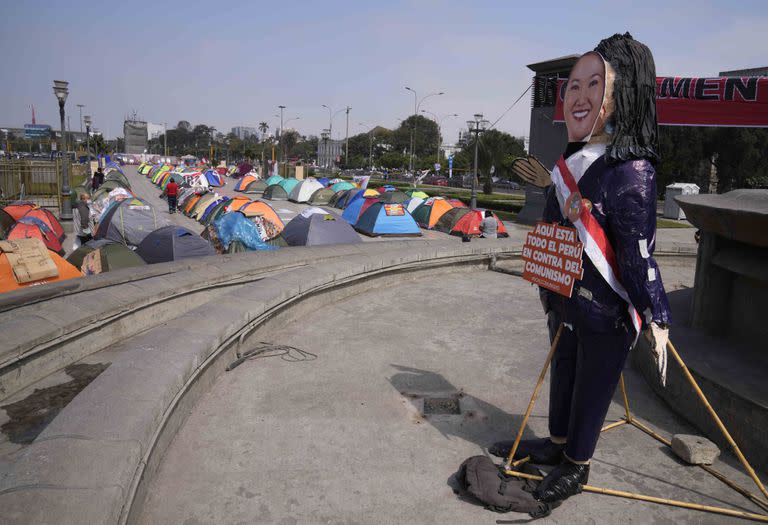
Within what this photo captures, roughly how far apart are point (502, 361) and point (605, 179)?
279cm

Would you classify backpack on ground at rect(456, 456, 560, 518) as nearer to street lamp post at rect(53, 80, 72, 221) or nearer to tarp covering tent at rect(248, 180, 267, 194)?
street lamp post at rect(53, 80, 72, 221)

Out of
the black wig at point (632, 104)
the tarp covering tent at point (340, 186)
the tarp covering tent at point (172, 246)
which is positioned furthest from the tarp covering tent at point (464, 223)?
the black wig at point (632, 104)

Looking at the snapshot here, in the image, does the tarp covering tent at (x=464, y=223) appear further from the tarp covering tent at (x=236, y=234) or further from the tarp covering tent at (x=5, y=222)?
the tarp covering tent at (x=5, y=222)

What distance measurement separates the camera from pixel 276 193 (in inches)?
1222

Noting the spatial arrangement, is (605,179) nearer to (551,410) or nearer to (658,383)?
(551,410)

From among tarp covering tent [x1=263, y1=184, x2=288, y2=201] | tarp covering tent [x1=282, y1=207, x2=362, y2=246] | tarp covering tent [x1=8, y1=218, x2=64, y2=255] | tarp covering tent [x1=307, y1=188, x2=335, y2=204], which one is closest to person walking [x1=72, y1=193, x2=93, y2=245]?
tarp covering tent [x1=8, y1=218, x2=64, y2=255]

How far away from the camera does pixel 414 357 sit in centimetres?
545

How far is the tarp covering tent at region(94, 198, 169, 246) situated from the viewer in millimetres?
13453

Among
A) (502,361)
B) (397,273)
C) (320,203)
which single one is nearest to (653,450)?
(502,361)

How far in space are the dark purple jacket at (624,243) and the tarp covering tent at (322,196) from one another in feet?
84.2

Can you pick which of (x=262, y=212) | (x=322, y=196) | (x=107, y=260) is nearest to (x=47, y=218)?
(x=262, y=212)

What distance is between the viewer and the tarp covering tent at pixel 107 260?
8641mm

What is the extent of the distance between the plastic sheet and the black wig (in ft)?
32.1

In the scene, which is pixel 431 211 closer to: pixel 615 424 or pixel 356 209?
pixel 356 209
